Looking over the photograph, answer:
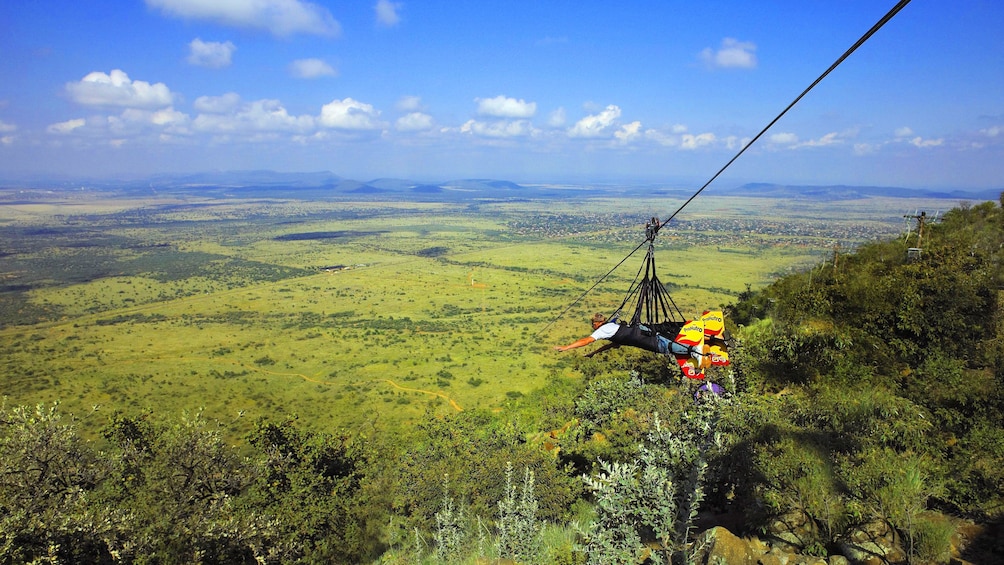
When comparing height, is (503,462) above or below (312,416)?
above

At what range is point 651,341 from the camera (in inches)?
364

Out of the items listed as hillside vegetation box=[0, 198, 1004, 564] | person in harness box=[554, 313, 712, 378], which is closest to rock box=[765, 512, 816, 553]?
hillside vegetation box=[0, 198, 1004, 564]

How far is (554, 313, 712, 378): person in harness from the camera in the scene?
29.4 feet

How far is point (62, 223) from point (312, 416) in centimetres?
18542

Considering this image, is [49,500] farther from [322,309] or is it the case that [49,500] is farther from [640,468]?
[322,309]

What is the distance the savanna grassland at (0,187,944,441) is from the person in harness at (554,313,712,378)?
2.27 m

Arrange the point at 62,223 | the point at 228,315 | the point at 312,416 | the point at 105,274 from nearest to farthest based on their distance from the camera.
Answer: the point at 312,416, the point at 228,315, the point at 105,274, the point at 62,223

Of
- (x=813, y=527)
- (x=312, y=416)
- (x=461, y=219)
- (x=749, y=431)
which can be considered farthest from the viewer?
(x=461, y=219)

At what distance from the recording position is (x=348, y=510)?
45.4 ft

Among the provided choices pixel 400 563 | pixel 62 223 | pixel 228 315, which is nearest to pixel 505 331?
pixel 228 315

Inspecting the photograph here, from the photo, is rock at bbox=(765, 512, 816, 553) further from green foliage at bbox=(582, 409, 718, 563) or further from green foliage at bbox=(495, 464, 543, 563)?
green foliage at bbox=(495, 464, 543, 563)

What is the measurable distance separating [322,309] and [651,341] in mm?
57869

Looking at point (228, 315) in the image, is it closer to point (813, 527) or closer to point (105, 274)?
point (105, 274)

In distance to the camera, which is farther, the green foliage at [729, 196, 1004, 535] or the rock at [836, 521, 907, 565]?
the green foliage at [729, 196, 1004, 535]
